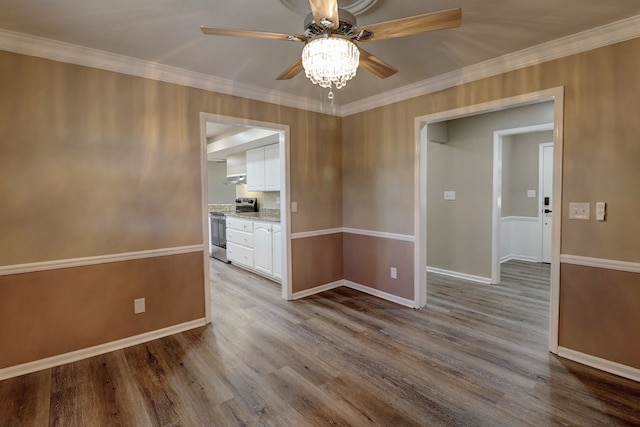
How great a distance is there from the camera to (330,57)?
62.2 inches

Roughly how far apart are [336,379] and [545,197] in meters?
5.39

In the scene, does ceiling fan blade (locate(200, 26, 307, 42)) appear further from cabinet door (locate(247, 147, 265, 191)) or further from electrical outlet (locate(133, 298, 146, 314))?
cabinet door (locate(247, 147, 265, 191))

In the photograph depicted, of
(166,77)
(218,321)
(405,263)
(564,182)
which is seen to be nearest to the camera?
(564,182)

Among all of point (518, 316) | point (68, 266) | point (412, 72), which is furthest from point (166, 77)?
point (518, 316)

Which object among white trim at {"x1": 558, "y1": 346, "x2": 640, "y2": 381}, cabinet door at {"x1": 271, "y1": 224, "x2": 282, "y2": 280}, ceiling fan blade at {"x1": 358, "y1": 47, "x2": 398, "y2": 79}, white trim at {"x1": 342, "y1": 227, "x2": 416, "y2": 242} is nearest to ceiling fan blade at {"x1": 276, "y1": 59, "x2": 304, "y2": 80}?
ceiling fan blade at {"x1": 358, "y1": 47, "x2": 398, "y2": 79}

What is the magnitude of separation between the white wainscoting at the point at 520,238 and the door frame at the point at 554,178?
3.05 meters

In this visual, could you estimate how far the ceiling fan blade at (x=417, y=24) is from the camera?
57.5 inches

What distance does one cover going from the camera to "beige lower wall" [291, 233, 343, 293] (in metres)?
3.97

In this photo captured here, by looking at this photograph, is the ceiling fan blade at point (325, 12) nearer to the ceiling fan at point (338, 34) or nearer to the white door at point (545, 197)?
the ceiling fan at point (338, 34)

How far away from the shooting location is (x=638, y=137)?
2.18 m

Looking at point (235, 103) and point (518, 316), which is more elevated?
point (235, 103)

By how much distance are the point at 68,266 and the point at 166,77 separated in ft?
5.95

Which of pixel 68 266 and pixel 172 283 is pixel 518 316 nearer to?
pixel 172 283

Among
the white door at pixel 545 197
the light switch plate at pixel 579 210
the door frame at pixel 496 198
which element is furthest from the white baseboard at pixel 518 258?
the light switch plate at pixel 579 210
